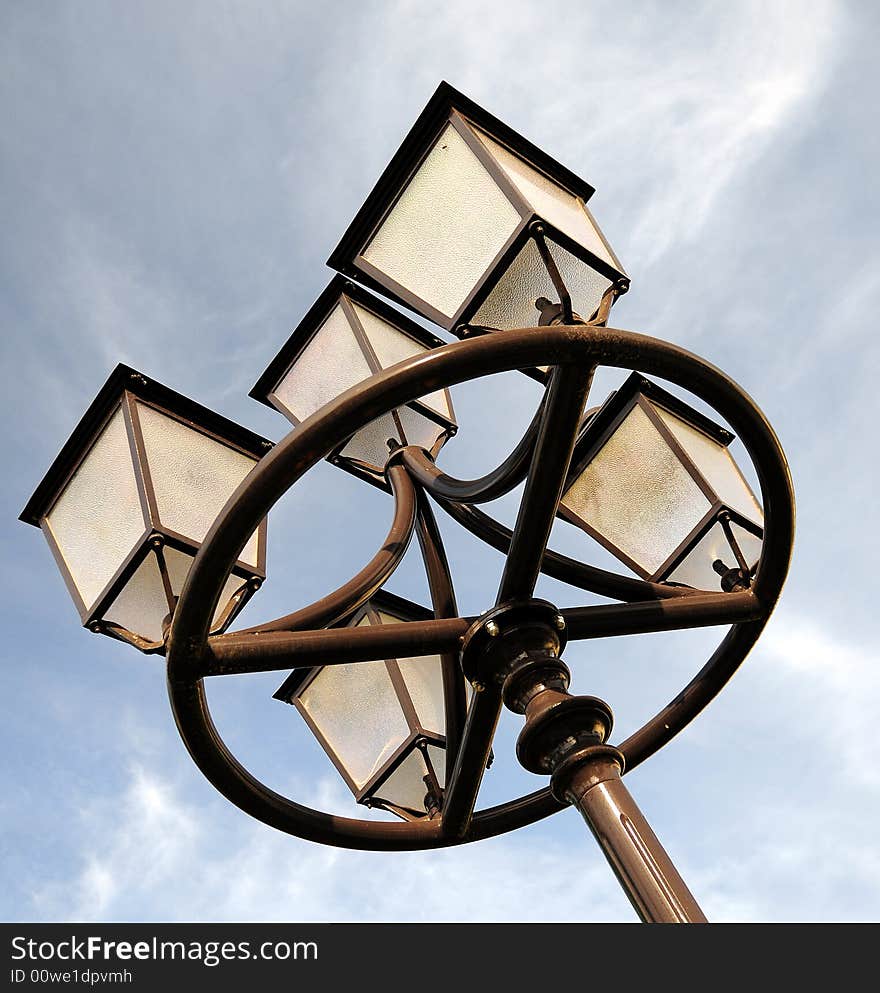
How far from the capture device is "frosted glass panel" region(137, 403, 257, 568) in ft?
9.24

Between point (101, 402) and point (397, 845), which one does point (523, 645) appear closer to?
point (397, 845)

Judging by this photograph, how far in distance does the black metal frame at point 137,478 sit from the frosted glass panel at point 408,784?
80 cm

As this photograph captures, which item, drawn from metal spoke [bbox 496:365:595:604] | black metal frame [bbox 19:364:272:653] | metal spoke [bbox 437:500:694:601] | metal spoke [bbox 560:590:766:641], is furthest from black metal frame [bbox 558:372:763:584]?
black metal frame [bbox 19:364:272:653]

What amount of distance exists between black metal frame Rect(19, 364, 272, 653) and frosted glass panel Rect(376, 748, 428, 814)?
2.61 ft

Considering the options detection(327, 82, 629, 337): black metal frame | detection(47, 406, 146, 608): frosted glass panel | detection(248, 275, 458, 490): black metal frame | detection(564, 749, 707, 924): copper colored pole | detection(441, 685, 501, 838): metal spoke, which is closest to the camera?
detection(564, 749, 707, 924): copper colored pole

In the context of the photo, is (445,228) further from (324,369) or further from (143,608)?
(143,608)

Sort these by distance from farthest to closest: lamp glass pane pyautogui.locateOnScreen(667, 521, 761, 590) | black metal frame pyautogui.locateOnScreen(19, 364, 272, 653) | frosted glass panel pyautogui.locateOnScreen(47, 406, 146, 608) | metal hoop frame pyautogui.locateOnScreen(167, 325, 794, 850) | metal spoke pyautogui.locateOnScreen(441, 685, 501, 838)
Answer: lamp glass pane pyautogui.locateOnScreen(667, 521, 761, 590)
frosted glass panel pyautogui.locateOnScreen(47, 406, 146, 608)
black metal frame pyautogui.locateOnScreen(19, 364, 272, 653)
metal spoke pyautogui.locateOnScreen(441, 685, 501, 838)
metal hoop frame pyautogui.locateOnScreen(167, 325, 794, 850)

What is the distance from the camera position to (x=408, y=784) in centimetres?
320

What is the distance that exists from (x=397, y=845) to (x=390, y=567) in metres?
0.80

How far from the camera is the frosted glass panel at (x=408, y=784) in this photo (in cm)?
318

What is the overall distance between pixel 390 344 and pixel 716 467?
1287 millimetres

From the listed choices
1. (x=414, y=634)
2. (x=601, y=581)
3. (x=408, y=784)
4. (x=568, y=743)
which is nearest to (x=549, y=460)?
(x=414, y=634)

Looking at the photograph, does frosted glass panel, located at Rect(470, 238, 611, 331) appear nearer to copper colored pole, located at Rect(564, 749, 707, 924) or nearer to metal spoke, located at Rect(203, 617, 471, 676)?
metal spoke, located at Rect(203, 617, 471, 676)
